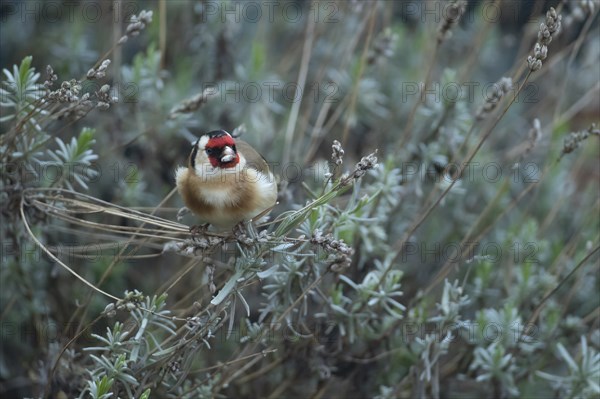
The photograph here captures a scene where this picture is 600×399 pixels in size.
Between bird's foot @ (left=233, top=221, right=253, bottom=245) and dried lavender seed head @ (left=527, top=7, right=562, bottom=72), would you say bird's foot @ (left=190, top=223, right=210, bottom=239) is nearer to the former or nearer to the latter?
bird's foot @ (left=233, top=221, right=253, bottom=245)

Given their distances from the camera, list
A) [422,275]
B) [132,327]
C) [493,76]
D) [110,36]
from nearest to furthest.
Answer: [132,327] < [422,275] < [110,36] < [493,76]

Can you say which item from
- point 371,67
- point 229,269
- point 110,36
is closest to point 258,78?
point 371,67

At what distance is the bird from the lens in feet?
7.75

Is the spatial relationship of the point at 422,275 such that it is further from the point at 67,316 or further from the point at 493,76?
the point at 493,76

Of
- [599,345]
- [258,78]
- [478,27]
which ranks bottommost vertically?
[599,345]

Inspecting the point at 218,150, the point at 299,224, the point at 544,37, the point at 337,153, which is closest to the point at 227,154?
the point at 218,150

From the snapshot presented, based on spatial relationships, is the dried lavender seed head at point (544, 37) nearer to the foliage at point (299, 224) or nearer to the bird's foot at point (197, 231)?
the foliage at point (299, 224)

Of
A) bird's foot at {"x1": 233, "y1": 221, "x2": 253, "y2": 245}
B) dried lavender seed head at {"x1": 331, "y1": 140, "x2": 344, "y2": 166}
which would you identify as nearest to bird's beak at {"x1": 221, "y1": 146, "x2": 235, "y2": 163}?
bird's foot at {"x1": 233, "y1": 221, "x2": 253, "y2": 245}

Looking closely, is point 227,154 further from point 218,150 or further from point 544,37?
point 544,37

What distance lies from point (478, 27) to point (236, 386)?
2486 mm

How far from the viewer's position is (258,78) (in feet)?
12.0

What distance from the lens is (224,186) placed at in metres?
2.38

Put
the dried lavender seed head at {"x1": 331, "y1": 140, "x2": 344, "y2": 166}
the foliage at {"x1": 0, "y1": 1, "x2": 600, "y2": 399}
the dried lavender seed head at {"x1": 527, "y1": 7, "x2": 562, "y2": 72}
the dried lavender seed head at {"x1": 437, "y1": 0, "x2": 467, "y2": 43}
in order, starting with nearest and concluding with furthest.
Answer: the dried lavender seed head at {"x1": 331, "y1": 140, "x2": 344, "y2": 166}
the dried lavender seed head at {"x1": 527, "y1": 7, "x2": 562, "y2": 72}
the foliage at {"x1": 0, "y1": 1, "x2": 600, "y2": 399}
the dried lavender seed head at {"x1": 437, "y1": 0, "x2": 467, "y2": 43}

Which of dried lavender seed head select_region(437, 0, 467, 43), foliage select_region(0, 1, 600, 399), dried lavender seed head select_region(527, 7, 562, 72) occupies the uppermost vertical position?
dried lavender seed head select_region(437, 0, 467, 43)
